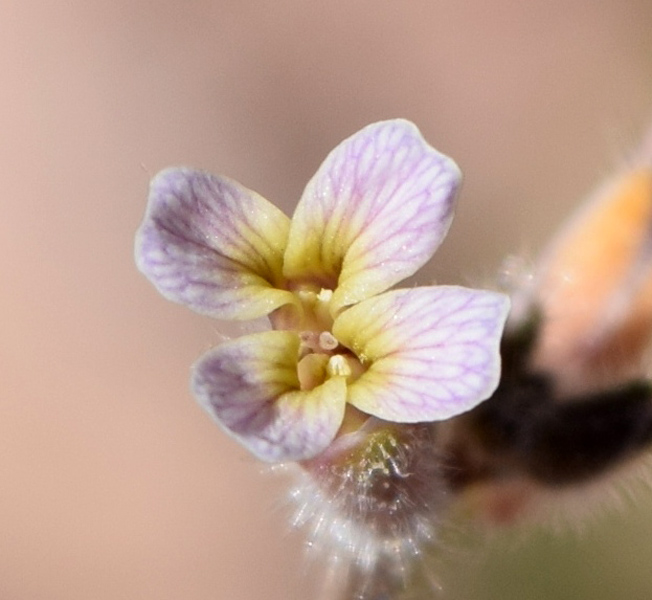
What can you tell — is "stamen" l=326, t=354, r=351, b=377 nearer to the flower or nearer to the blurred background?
the flower

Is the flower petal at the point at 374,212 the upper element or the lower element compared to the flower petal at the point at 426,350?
upper

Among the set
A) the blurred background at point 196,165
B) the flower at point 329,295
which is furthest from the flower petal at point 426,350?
the blurred background at point 196,165

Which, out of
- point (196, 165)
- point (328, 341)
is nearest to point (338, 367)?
point (328, 341)

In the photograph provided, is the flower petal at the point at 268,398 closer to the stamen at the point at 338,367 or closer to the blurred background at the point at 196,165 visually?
the stamen at the point at 338,367

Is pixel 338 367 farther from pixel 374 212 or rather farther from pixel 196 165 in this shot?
pixel 196 165

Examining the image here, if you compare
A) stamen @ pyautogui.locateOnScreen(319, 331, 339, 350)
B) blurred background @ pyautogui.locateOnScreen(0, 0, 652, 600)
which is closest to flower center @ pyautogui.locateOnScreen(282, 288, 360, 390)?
stamen @ pyautogui.locateOnScreen(319, 331, 339, 350)

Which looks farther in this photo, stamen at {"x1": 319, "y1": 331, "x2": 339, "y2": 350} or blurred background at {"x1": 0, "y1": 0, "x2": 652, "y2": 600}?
blurred background at {"x1": 0, "y1": 0, "x2": 652, "y2": 600}

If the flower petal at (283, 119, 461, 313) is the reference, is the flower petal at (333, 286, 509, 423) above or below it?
below
